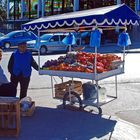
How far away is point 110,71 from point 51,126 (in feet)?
7.09

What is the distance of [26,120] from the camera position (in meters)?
9.60

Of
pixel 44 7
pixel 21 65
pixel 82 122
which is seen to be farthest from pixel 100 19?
pixel 44 7

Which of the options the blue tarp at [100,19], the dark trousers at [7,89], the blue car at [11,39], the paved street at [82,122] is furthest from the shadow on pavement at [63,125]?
the blue car at [11,39]

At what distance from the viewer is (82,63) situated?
10.7 metres

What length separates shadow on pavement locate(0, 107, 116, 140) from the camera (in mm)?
8430

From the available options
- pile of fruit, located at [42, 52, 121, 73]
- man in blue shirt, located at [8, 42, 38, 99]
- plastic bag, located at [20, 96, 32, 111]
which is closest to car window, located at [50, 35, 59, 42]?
pile of fruit, located at [42, 52, 121, 73]

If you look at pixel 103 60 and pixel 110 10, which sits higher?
pixel 110 10

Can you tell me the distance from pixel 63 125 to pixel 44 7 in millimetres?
45506

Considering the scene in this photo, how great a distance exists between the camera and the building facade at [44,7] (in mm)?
49625

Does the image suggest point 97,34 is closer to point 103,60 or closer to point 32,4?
point 103,60

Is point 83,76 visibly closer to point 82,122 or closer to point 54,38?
point 82,122

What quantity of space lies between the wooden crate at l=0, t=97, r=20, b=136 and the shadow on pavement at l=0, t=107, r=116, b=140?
0.62 ft

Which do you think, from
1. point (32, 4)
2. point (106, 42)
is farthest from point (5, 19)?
point (106, 42)

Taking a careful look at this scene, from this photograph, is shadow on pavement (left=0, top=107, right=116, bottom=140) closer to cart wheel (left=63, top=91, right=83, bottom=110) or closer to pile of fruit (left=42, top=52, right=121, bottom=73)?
cart wheel (left=63, top=91, right=83, bottom=110)
